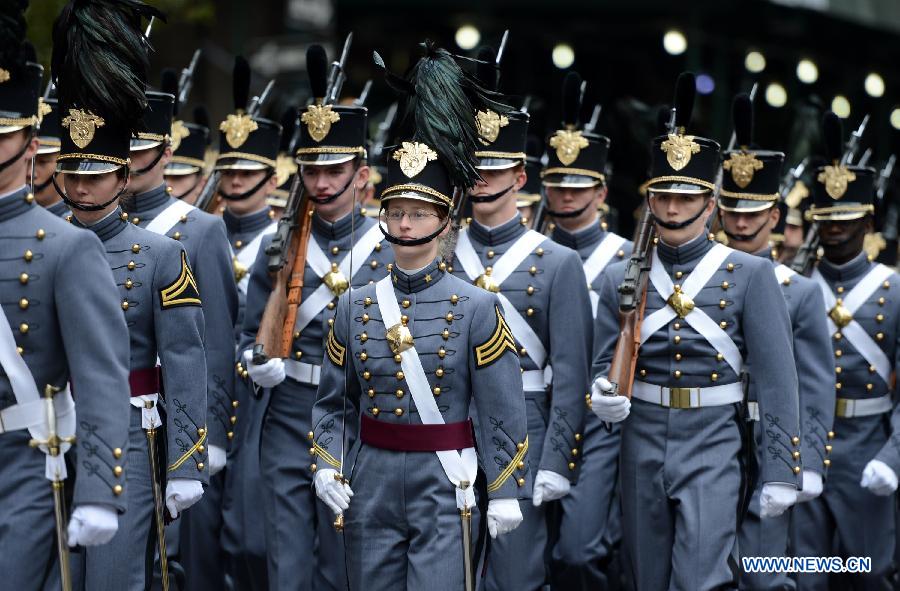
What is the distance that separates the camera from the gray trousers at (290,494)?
8.45 metres

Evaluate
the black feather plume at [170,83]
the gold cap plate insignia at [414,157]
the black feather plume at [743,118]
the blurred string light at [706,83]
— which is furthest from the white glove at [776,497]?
the blurred string light at [706,83]

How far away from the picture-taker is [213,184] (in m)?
10.6

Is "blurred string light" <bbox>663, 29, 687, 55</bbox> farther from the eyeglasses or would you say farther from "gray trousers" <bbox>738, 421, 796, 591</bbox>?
the eyeglasses

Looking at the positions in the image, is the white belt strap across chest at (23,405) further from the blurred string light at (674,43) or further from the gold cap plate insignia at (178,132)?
the blurred string light at (674,43)

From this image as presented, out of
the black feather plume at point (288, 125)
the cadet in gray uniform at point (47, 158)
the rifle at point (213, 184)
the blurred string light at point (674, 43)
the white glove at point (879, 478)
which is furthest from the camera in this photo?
the blurred string light at point (674, 43)

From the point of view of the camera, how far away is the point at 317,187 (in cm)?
888

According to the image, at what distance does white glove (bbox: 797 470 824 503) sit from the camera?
9.05 m

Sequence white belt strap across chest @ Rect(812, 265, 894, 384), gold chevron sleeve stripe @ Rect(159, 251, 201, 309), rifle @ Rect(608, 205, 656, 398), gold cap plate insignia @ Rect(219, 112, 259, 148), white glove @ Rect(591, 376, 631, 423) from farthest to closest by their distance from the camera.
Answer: gold cap plate insignia @ Rect(219, 112, 259, 148) → white belt strap across chest @ Rect(812, 265, 894, 384) → rifle @ Rect(608, 205, 656, 398) → white glove @ Rect(591, 376, 631, 423) → gold chevron sleeve stripe @ Rect(159, 251, 201, 309)

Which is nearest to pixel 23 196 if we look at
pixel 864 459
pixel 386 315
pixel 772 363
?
pixel 386 315

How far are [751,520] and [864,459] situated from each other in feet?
3.88

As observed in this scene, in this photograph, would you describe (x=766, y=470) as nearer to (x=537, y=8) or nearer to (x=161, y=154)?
(x=161, y=154)

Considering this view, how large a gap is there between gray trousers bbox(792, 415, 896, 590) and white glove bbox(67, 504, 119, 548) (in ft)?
17.1

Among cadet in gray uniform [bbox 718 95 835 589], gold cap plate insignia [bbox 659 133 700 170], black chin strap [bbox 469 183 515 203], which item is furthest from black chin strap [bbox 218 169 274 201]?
gold cap plate insignia [bbox 659 133 700 170]

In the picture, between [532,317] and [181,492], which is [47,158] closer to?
[532,317]
